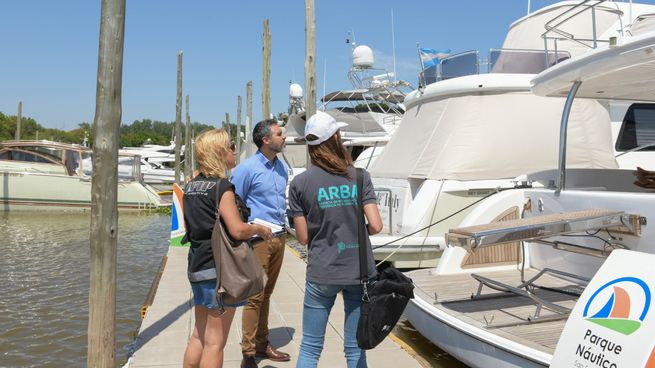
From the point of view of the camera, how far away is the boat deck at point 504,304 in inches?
163

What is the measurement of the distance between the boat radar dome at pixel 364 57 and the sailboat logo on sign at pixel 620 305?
697 inches

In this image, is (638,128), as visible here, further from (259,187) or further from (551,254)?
(259,187)

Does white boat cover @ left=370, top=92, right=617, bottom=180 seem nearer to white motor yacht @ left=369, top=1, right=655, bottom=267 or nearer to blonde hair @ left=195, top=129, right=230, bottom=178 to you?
white motor yacht @ left=369, top=1, right=655, bottom=267

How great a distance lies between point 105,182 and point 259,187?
113cm

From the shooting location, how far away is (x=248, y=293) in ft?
11.5

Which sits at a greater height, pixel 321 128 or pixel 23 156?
pixel 23 156

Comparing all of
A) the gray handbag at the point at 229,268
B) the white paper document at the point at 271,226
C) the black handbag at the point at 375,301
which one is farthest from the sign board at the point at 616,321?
the white paper document at the point at 271,226

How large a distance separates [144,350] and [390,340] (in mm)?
2243

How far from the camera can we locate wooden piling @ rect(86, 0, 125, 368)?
420 centimetres

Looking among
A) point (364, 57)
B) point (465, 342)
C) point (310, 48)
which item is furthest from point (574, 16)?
point (364, 57)

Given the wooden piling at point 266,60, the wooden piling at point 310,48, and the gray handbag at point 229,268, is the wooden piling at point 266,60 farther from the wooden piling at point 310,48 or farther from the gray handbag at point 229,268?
the gray handbag at point 229,268

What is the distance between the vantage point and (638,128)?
352 inches

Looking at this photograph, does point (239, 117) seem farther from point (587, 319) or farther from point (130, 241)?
point (587, 319)

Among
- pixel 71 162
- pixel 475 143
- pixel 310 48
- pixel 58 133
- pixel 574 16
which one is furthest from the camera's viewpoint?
pixel 58 133
